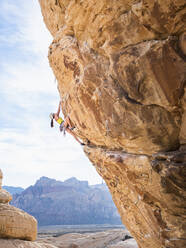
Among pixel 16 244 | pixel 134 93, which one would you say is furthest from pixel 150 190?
pixel 16 244

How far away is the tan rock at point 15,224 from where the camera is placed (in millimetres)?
8461

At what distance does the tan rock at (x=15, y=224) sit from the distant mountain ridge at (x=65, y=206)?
6364cm

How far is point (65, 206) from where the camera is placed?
6925cm

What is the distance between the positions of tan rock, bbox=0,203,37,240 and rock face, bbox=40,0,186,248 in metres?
4.80

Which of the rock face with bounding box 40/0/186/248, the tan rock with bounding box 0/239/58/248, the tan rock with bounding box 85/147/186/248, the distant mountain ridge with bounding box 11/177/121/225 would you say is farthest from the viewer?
the distant mountain ridge with bounding box 11/177/121/225

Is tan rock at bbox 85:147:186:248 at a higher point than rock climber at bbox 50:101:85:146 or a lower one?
lower

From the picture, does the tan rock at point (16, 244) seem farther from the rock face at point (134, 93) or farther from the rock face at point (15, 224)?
the rock face at point (134, 93)

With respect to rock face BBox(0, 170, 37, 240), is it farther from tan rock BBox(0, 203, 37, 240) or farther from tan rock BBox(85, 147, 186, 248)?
tan rock BBox(85, 147, 186, 248)

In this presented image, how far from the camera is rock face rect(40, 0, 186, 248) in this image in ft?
14.4

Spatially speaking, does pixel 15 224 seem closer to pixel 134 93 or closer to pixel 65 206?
pixel 134 93

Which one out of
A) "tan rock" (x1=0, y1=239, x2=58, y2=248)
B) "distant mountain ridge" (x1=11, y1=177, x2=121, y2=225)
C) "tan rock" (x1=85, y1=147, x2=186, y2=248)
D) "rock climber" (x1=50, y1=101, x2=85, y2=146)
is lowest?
"distant mountain ridge" (x1=11, y1=177, x2=121, y2=225)

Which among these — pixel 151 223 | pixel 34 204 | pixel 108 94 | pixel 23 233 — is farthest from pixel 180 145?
pixel 34 204

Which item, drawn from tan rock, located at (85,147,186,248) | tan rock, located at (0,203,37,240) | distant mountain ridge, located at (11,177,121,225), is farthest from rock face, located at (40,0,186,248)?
distant mountain ridge, located at (11,177,121,225)

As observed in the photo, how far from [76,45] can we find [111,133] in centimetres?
245
